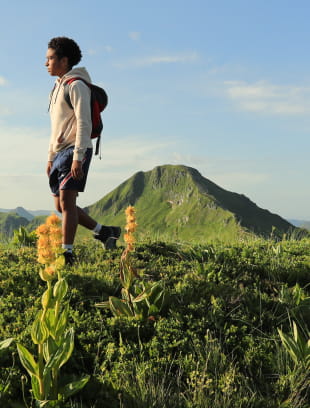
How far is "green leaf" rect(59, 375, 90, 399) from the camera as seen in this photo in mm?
3268

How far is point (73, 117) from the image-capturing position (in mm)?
6344

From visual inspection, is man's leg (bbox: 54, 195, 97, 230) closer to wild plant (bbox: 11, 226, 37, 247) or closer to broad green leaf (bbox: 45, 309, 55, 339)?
wild plant (bbox: 11, 226, 37, 247)

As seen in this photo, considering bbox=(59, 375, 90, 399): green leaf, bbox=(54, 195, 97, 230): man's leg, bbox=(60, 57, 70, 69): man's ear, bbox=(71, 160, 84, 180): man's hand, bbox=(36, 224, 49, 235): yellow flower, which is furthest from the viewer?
bbox=(54, 195, 97, 230): man's leg

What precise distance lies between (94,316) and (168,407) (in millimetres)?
1490

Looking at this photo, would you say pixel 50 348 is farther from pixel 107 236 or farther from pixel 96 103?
pixel 96 103

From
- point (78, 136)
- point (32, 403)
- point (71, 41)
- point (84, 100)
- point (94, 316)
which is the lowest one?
point (32, 403)

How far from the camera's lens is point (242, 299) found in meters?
5.14

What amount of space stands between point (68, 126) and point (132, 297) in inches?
124

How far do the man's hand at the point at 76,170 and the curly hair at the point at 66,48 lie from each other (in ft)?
5.82

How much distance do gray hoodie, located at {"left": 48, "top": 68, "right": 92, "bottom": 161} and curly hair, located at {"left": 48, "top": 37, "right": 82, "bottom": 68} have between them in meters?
0.26

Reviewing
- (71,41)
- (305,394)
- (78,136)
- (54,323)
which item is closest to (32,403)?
(54,323)

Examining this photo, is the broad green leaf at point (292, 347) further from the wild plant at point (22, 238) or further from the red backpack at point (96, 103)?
the wild plant at point (22, 238)

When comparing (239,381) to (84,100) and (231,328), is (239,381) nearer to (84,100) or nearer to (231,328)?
(231,328)

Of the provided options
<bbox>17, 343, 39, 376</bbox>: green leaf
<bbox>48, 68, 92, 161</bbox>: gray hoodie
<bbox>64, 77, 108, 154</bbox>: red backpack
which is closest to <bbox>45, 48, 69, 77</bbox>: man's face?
<bbox>48, 68, 92, 161</bbox>: gray hoodie
